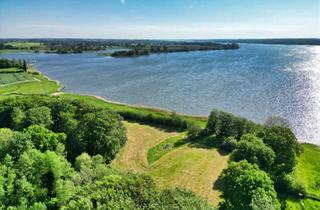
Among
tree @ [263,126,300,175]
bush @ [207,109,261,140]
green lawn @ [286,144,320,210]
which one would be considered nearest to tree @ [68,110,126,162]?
bush @ [207,109,261,140]

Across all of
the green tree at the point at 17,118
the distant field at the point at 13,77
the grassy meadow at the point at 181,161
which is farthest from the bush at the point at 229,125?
the distant field at the point at 13,77

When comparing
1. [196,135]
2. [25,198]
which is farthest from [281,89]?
[25,198]

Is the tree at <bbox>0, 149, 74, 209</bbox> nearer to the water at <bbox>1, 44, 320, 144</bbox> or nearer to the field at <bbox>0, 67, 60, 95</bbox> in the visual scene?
the water at <bbox>1, 44, 320, 144</bbox>

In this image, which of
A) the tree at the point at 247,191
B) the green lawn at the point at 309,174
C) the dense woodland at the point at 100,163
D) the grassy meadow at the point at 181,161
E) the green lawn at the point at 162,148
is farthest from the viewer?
the green lawn at the point at 162,148

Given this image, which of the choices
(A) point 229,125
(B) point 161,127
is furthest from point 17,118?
(A) point 229,125

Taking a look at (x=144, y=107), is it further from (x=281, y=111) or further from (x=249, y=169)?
(x=249, y=169)

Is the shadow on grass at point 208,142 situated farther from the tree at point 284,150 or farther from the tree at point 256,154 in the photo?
the tree at point 256,154
